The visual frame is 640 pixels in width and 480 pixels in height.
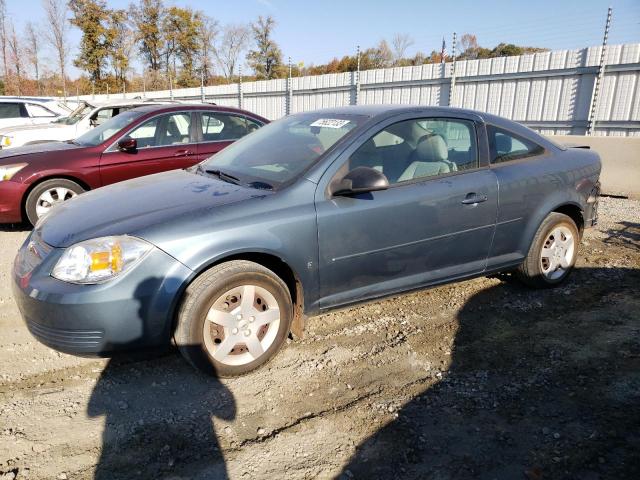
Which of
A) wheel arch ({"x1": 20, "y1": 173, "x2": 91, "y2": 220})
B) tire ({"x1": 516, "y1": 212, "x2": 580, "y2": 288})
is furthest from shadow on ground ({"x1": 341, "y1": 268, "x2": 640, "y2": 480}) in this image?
wheel arch ({"x1": 20, "y1": 173, "x2": 91, "y2": 220})

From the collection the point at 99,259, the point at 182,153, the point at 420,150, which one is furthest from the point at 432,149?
the point at 182,153

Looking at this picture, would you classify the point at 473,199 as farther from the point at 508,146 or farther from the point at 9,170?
the point at 9,170

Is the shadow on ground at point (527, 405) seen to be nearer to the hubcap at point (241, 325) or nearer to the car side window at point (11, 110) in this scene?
the hubcap at point (241, 325)

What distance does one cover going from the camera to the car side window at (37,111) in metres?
12.1

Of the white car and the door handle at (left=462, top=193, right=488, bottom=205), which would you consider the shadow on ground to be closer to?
the door handle at (left=462, top=193, right=488, bottom=205)

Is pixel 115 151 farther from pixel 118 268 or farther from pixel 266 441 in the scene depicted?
pixel 266 441

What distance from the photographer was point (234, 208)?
2939 mm

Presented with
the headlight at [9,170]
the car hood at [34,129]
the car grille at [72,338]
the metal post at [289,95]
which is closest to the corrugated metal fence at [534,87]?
the metal post at [289,95]

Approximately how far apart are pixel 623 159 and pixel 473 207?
620 centimetres

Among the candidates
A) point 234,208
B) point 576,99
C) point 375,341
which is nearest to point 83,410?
point 234,208

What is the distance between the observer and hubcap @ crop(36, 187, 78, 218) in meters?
6.01

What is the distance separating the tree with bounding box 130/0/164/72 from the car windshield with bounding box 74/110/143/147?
45.3m

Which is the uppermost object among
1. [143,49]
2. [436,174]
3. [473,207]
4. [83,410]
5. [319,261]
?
[143,49]

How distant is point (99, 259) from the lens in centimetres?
265
